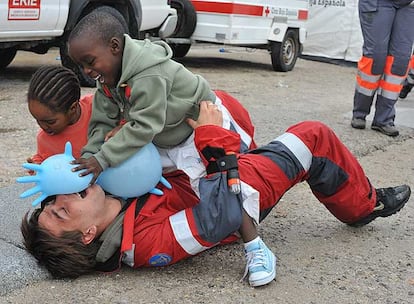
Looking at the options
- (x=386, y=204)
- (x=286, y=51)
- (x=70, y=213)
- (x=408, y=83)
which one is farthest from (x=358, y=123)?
(x=286, y=51)

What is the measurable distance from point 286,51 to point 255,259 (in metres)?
8.39

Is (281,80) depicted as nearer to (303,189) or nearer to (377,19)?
(377,19)

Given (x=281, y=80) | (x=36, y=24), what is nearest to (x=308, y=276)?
(x=36, y=24)

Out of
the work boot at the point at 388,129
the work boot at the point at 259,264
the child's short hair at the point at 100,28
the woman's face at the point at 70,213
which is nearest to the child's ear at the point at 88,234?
the woman's face at the point at 70,213

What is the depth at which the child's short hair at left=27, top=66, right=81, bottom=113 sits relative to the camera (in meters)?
2.75

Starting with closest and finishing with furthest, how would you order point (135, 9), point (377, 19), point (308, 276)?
point (308, 276)
point (377, 19)
point (135, 9)

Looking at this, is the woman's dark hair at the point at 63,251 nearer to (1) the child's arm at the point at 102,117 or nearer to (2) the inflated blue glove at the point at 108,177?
(2) the inflated blue glove at the point at 108,177

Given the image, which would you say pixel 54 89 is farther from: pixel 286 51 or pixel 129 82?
pixel 286 51

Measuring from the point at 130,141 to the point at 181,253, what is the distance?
1.71 feet

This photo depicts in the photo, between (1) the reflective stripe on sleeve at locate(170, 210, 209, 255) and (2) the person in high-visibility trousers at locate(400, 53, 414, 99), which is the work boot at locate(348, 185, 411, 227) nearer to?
(1) the reflective stripe on sleeve at locate(170, 210, 209, 255)

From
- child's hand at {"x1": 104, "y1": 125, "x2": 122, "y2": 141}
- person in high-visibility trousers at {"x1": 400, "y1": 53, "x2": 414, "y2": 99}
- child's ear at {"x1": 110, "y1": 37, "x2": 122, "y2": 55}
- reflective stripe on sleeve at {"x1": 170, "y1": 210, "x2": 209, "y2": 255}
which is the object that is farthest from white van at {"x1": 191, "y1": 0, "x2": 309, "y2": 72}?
reflective stripe on sleeve at {"x1": 170, "y1": 210, "x2": 209, "y2": 255}

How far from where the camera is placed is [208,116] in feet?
9.05

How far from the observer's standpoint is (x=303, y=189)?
4059 mm

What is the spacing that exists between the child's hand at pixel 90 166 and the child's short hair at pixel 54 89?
318 millimetres
